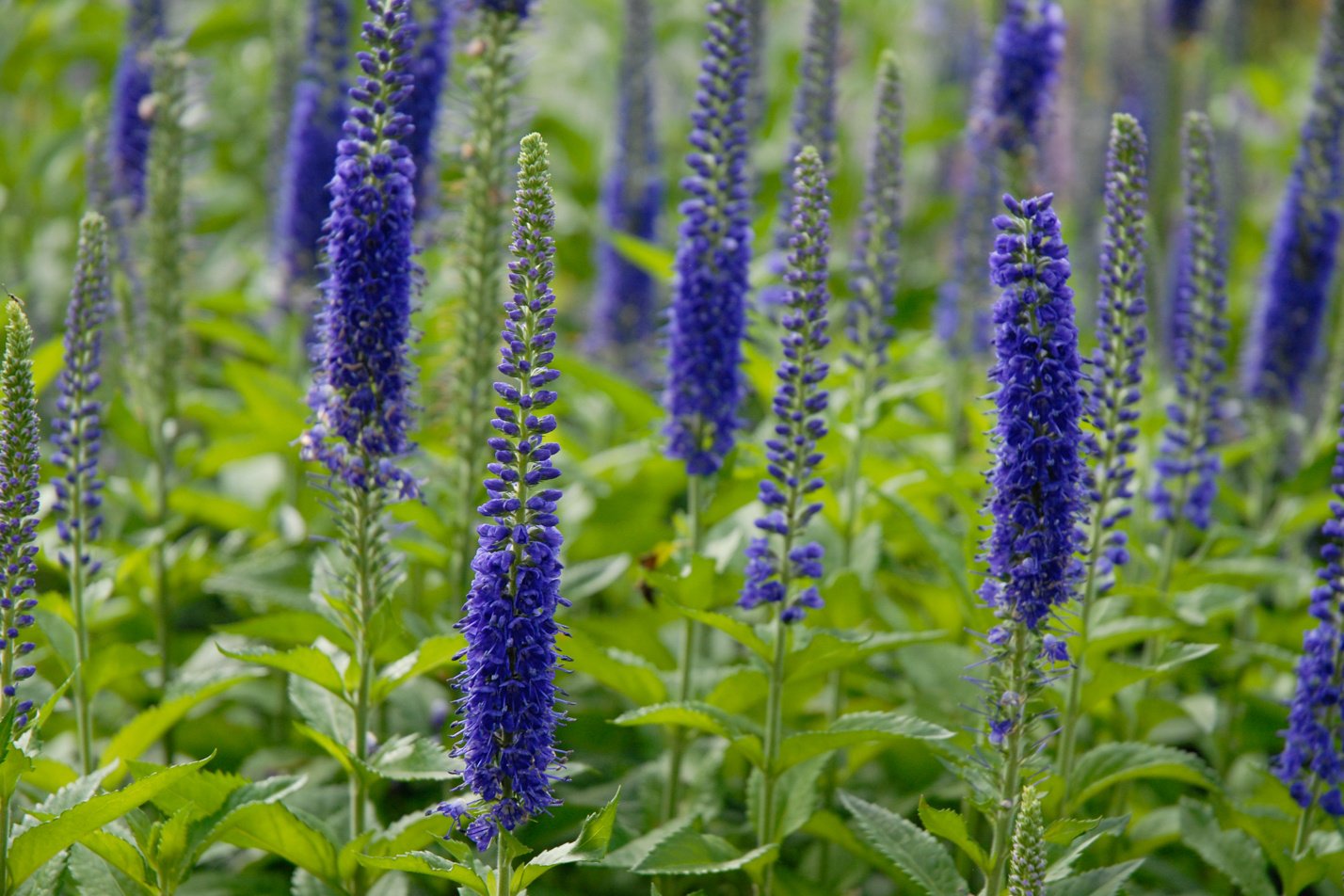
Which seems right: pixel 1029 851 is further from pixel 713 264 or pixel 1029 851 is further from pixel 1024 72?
pixel 1024 72

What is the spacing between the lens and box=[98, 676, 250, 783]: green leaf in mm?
4348

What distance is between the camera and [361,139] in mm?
3996

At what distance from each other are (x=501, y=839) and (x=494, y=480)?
0.98m

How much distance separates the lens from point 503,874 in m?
3.55

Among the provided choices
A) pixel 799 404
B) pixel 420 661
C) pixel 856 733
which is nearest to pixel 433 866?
pixel 420 661

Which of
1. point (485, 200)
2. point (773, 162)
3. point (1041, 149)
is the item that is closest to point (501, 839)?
point (485, 200)

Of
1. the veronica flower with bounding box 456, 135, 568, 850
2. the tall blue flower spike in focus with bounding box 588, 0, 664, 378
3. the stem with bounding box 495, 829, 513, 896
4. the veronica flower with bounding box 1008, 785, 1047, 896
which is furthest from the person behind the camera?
the tall blue flower spike in focus with bounding box 588, 0, 664, 378

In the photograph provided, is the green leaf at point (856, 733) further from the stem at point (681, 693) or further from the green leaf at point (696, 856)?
the stem at point (681, 693)

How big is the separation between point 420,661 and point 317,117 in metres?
3.32

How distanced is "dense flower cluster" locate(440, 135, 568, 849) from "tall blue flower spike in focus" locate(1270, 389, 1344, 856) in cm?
247

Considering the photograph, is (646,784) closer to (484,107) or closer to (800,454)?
(800,454)

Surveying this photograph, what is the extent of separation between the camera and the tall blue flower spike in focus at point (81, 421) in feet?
13.6

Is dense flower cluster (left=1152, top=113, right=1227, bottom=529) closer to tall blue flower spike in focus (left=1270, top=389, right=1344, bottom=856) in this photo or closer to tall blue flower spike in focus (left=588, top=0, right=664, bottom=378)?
tall blue flower spike in focus (left=1270, top=389, right=1344, bottom=856)

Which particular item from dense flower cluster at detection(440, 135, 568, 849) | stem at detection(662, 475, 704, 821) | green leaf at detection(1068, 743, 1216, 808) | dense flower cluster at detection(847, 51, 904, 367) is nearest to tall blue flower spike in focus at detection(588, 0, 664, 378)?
dense flower cluster at detection(847, 51, 904, 367)
